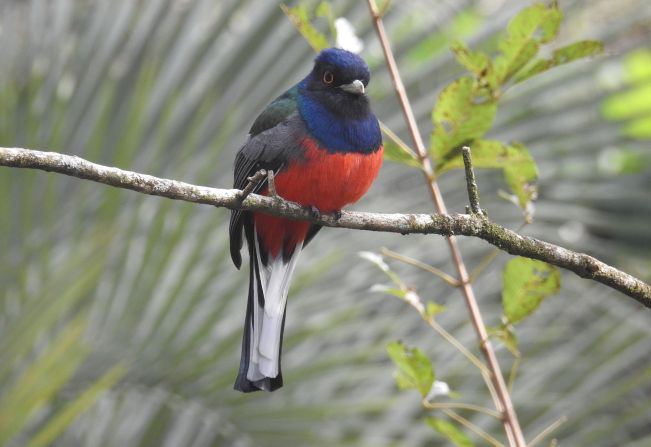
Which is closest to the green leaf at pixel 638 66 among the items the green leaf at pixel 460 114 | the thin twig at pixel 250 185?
the green leaf at pixel 460 114

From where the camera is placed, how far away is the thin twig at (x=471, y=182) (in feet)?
6.23

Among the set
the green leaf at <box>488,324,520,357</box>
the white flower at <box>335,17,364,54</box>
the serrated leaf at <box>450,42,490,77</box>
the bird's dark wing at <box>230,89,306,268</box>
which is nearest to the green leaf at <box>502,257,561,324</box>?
the green leaf at <box>488,324,520,357</box>

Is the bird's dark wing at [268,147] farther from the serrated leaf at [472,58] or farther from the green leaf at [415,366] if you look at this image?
the green leaf at [415,366]

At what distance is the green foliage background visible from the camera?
3.39 metres

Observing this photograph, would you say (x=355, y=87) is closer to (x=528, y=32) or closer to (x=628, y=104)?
(x=528, y=32)

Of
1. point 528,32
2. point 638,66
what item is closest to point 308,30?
point 528,32

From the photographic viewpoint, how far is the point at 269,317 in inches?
112

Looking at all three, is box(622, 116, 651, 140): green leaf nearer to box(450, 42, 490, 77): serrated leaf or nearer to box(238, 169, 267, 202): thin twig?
box(450, 42, 490, 77): serrated leaf

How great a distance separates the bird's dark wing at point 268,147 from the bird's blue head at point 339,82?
0.09 metres

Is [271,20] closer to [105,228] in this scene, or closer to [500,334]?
[105,228]

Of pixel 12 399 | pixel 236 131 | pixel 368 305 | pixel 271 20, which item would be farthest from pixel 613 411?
pixel 12 399

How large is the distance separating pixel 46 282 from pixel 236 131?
45.6 inches

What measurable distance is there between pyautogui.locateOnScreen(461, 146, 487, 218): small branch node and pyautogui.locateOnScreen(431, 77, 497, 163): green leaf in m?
0.22

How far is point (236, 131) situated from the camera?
403 cm
